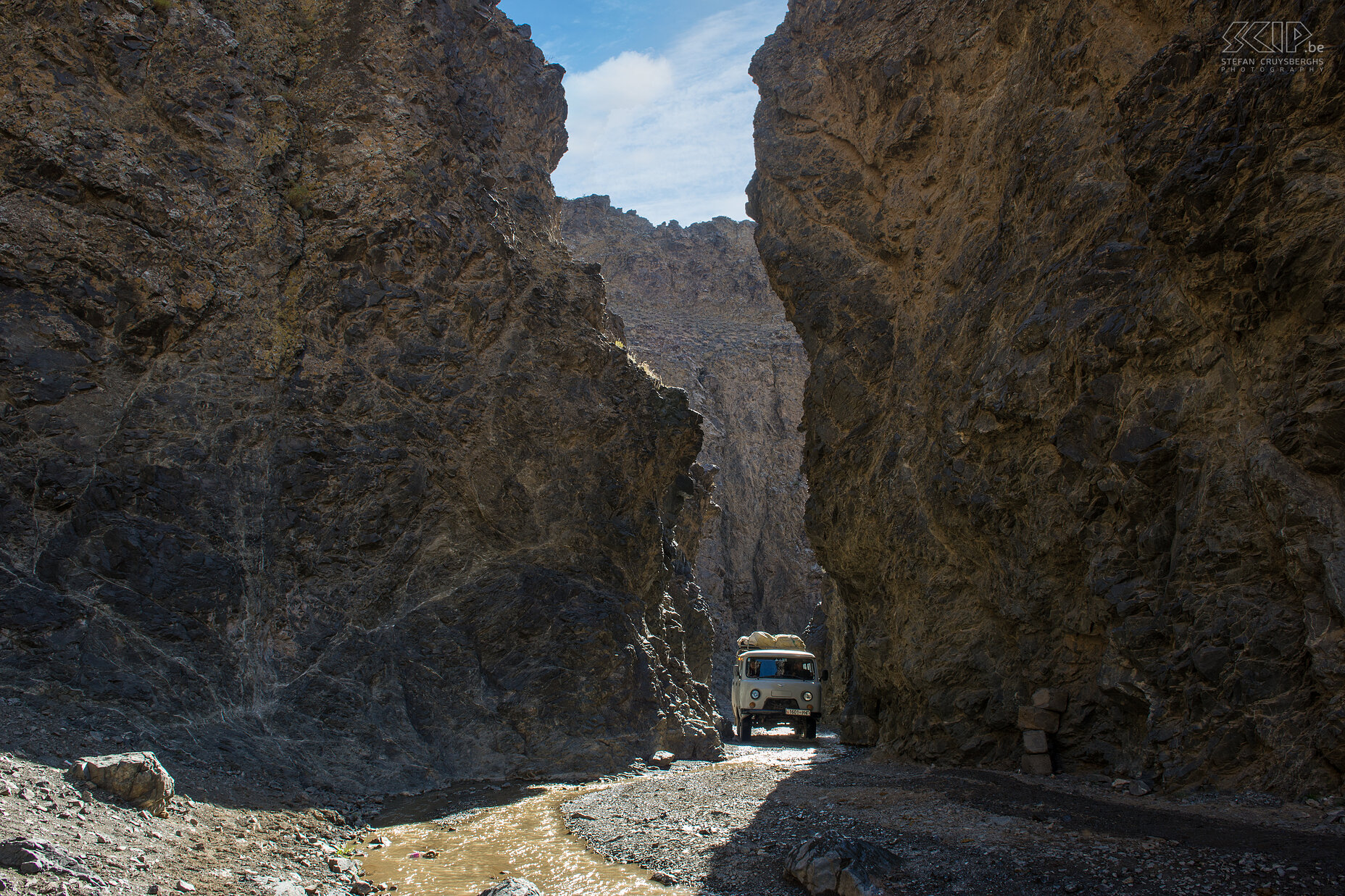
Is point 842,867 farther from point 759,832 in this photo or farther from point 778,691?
point 778,691

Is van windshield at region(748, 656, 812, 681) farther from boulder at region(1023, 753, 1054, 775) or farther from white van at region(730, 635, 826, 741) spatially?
boulder at region(1023, 753, 1054, 775)

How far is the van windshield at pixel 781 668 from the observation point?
19.9 meters

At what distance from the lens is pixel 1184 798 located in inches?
318

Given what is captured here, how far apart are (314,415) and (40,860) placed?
30.9ft

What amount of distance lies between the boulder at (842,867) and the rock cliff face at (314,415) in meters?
7.61

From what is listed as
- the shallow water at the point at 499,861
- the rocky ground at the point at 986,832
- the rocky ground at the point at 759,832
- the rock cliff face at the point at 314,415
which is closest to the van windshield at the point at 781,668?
the rock cliff face at the point at 314,415

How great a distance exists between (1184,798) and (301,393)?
1369 centimetres

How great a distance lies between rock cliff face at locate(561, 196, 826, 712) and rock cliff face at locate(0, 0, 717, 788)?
70.3ft

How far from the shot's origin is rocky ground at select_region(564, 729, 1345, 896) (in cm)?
572

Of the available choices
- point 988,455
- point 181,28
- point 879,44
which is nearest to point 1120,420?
point 988,455

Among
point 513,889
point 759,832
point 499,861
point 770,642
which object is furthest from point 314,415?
point 770,642

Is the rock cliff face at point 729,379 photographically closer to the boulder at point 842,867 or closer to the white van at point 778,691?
the white van at point 778,691

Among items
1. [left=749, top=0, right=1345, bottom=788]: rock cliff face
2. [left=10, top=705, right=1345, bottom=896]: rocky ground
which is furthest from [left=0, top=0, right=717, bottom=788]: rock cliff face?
[left=749, top=0, right=1345, bottom=788]: rock cliff face

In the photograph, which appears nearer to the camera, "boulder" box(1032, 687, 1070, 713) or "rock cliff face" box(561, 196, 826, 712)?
"boulder" box(1032, 687, 1070, 713)
